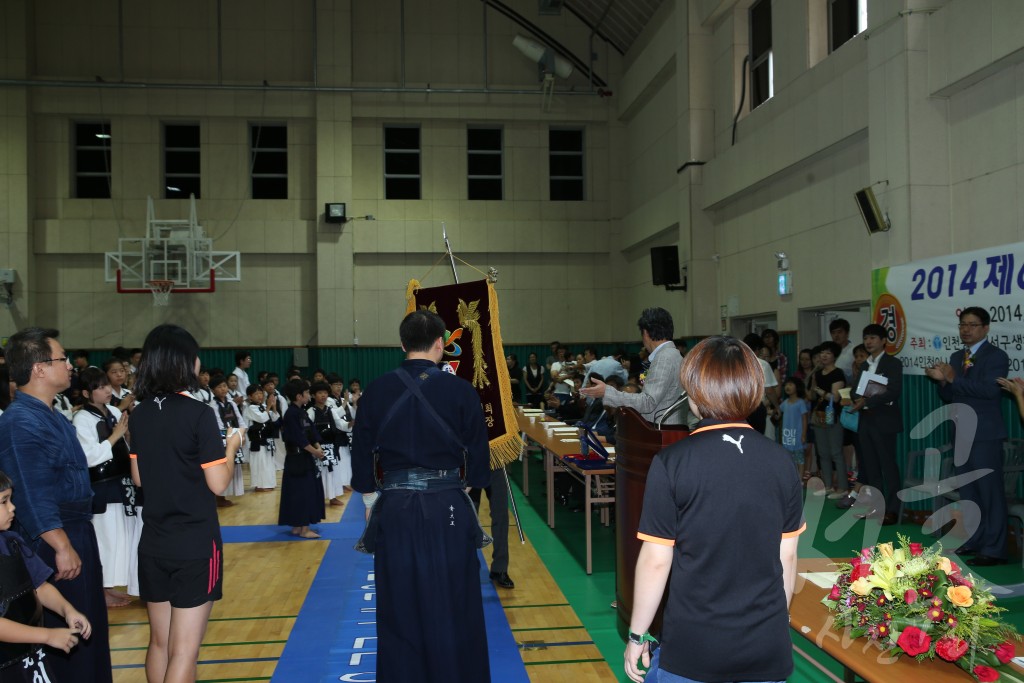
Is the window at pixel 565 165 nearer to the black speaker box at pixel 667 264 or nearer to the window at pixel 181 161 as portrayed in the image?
the black speaker box at pixel 667 264

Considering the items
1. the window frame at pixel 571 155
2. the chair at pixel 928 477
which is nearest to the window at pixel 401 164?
the window frame at pixel 571 155

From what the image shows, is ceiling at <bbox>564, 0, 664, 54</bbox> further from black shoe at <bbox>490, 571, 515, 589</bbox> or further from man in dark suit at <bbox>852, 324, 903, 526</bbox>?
black shoe at <bbox>490, 571, 515, 589</bbox>

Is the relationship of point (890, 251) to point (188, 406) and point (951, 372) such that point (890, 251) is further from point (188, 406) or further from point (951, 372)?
point (188, 406)

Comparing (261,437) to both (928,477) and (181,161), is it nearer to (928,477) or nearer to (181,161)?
(928,477)

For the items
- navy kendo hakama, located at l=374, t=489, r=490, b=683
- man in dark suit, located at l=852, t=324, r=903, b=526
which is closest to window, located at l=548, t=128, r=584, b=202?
man in dark suit, located at l=852, t=324, r=903, b=526

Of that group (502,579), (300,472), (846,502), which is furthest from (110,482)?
(846,502)

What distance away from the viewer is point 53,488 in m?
3.40

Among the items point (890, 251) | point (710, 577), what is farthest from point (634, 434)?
point (890, 251)

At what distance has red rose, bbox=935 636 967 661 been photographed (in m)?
2.56

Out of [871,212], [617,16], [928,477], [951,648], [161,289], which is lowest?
[928,477]

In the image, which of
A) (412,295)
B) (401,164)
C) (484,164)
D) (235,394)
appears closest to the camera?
(412,295)

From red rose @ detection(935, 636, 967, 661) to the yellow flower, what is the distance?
108 millimetres

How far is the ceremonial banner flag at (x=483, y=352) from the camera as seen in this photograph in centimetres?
633

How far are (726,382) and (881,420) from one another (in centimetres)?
647
